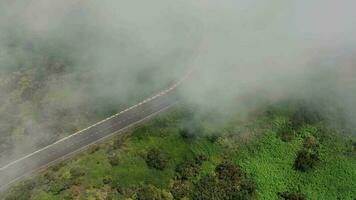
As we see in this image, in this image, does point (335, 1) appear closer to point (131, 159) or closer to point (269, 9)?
point (269, 9)

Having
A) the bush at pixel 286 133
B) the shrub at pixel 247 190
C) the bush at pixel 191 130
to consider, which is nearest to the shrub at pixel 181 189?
the shrub at pixel 247 190

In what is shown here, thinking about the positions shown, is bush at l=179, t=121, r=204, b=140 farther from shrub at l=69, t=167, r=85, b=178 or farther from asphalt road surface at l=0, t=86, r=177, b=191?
shrub at l=69, t=167, r=85, b=178

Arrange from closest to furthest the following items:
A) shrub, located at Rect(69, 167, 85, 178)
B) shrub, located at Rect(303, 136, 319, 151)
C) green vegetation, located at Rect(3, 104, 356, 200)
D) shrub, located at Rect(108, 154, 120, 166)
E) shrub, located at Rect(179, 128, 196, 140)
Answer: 1. green vegetation, located at Rect(3, 104, 356, 200)
2. shrub, located at Rect(69, 167, 85, 178)
3. shrub, located at Rect(108, 154, 120, 166)
4. shrub, located at Rect(303, 136, 319, 151)
5. shrub, located at Rect(179, 128, 196, 140)

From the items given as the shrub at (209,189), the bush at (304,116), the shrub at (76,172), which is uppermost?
the bush at (304,116)

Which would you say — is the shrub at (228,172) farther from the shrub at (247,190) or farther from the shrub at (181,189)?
the shrub at (181,189)

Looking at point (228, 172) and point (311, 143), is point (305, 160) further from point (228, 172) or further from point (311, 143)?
→ point (228, 172)

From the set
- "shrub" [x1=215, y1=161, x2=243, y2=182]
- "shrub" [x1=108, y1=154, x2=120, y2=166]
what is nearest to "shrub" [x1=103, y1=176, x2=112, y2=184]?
"shrub" [x1=108, y1=154, x2=120, y2=166]

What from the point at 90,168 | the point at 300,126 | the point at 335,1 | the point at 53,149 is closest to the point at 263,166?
the point at 300,126
